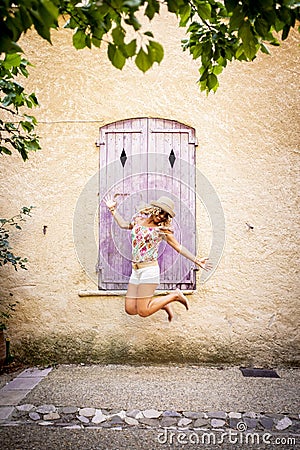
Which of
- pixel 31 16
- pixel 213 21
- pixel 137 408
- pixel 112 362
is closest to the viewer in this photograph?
pixel 31 16

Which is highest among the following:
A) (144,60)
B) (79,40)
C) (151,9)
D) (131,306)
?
(79,40)

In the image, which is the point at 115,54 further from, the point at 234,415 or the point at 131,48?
the point at 234,415

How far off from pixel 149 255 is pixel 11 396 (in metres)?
1.81

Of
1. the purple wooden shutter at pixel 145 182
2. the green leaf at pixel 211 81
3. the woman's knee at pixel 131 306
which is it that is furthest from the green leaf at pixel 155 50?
the purple wooden shutter at pixel 145 182

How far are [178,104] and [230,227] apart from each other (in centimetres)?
155

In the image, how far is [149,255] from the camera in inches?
174

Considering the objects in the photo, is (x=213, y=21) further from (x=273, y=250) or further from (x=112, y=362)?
(x=112, y=362)

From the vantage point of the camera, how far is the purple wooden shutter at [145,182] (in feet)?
16.4

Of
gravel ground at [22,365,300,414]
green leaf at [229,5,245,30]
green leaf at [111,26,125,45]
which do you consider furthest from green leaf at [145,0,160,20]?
gravel ground at [22,365,300,414]

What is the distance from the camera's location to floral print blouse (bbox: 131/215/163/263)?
14.4 feet

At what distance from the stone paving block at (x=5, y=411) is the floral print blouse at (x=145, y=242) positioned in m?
1.74

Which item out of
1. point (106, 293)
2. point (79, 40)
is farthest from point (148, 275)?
point (79, 40)

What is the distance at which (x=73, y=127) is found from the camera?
5.13 meters

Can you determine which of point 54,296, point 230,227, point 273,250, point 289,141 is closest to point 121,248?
point 54,296
